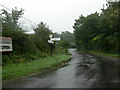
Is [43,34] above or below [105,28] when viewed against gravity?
below

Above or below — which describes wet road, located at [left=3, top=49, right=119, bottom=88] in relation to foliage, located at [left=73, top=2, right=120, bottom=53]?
below

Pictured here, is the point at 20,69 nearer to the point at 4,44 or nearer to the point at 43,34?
the point at 4,44

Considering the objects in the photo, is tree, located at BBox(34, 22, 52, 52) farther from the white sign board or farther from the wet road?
the wet road

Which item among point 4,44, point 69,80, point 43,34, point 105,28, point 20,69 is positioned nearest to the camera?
point 69,80

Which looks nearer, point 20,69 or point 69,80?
point 69,80

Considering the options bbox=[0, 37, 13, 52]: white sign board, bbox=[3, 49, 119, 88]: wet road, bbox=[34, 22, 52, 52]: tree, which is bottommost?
bbox=[3, 49, 119, 88]: wet road

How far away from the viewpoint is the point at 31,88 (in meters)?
10.4

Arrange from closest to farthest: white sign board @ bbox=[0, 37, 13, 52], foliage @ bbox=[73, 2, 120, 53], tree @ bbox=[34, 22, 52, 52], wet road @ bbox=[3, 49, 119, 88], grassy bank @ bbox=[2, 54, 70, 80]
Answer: wet road @ bbox=[3, 49, 119, 88] < grassy bank @ bbox=[2, 54, 70, 80] < white sign board @ bbox=[0, 37, 13, 52] < foliage @ bbox=[73, 2, 120, 53] < tree @ bbox=[34, 22, 52, 52]

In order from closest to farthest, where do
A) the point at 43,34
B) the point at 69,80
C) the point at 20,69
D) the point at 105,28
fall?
1. the point at 69,80
2. the point at 20,69
3. the point at 43,34
4. the point at 105,28

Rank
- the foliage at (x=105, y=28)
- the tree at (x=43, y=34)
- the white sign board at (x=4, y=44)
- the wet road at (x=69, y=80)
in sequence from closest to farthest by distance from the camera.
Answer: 1. the wet road at (x=69, y=80)
2. the white sign board at (x=4, y=44)
3. the foliage at (x=105, y=28)
4. the tree at (x=43, y=34)

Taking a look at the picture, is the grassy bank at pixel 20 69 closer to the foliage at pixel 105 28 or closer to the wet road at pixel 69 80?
the wet road at pixel 69 80

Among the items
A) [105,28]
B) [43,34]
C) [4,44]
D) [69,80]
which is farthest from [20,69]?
[105,28]

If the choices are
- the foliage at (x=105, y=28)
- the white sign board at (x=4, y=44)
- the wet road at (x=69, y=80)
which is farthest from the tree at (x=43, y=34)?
the wet road at (x=69, y=80)

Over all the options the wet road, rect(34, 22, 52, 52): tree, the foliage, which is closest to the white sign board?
the wet road
